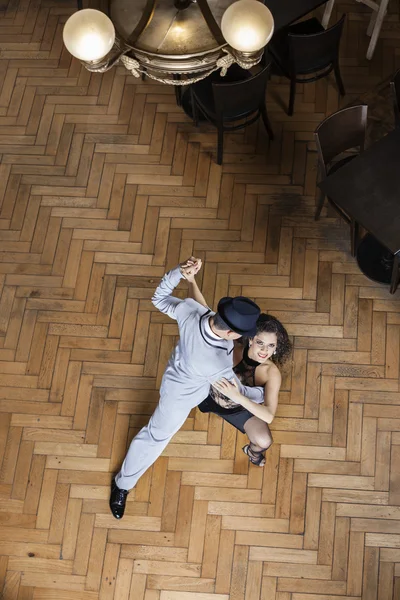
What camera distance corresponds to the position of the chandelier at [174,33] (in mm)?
2332

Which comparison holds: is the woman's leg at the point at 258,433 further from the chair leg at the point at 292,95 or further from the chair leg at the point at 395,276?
the chair leg at the point at 292,95

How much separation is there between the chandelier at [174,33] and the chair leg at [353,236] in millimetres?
2608

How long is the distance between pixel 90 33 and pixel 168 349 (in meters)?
3.09

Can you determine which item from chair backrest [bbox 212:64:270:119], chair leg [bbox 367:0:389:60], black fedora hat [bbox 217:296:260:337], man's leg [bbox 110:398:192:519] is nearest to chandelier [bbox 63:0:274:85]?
black fedora hat [bbox 217:296:260:337]

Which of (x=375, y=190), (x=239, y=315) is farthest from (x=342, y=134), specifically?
(x=239, y=315)

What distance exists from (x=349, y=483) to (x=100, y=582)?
1849 millimetres

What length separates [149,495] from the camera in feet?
15.6

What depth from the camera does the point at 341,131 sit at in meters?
5.05

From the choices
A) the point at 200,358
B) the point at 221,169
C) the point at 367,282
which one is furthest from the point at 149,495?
the point at 221,169

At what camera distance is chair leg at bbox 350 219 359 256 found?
16.3ft

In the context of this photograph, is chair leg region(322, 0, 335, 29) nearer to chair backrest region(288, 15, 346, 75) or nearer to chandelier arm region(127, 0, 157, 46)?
chair backrest region(288, 15, 346, 75)

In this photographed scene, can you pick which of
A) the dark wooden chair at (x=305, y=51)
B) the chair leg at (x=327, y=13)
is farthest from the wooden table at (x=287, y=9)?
the chair leg at (x=327, y=13)

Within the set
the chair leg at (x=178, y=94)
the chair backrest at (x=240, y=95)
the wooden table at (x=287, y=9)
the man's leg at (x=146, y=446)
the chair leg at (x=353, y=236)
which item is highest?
the wooden table at (x=287, y=9)

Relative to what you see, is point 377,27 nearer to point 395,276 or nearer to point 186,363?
point 395,276
